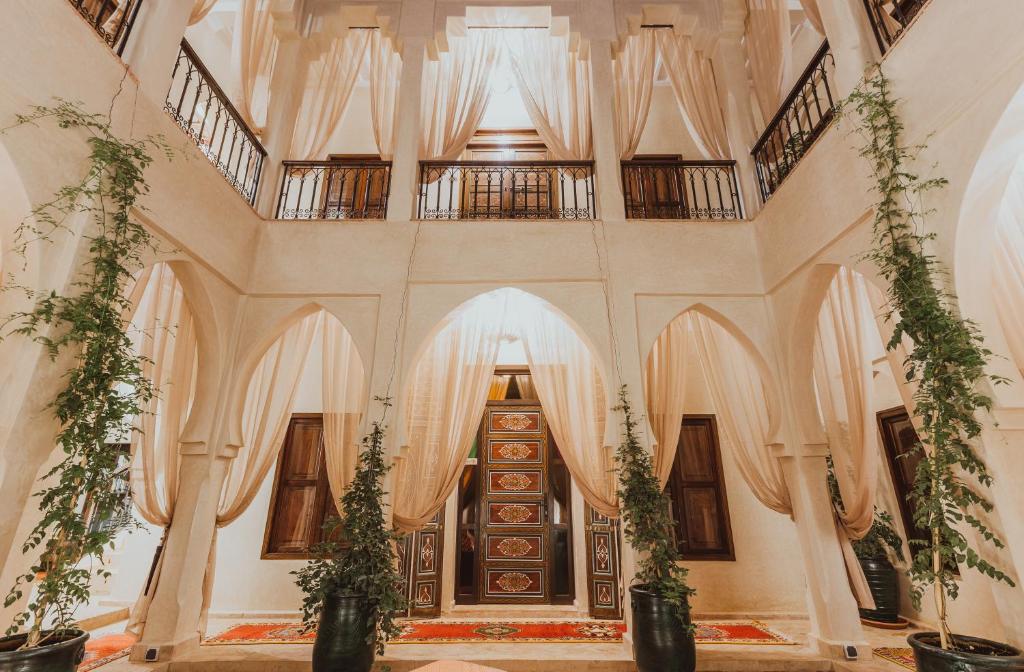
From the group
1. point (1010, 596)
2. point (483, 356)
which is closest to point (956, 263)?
point (1010, 596)

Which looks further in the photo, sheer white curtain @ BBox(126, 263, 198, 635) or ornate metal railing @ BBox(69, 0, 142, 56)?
sheer white curtain @ BBox(126, 263, 198, 635)

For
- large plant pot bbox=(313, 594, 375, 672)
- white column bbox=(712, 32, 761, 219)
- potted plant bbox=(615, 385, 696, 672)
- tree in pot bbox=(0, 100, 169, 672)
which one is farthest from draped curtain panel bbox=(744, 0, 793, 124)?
large plant pot bbox=(313, 594, 375, 672)

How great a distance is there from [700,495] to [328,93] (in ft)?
23.2

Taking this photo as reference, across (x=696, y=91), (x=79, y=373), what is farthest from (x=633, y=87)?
(x=79, y=373)

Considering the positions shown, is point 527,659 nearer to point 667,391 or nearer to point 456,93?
point 667,391

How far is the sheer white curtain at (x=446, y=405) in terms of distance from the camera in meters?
5.46

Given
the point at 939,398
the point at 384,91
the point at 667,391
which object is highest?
the point at 384,91

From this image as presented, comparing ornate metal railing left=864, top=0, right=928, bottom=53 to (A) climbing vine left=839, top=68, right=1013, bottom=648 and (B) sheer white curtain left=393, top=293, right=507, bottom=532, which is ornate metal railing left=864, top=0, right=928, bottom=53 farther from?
(B) sheer white curtain left=393, top=293, right=507, bottom=532

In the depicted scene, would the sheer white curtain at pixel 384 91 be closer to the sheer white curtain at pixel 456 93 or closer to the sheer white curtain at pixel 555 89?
the sheer white curtain at pixel 456 93

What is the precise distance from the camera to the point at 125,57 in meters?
3.95

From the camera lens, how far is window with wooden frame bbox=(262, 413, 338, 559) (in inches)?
263

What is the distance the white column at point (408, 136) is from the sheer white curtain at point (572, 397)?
173 cm

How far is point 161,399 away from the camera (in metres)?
4.84

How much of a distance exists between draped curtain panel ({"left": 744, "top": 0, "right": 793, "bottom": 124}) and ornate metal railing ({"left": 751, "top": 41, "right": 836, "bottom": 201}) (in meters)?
0.25
